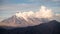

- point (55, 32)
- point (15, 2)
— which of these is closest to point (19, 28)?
point (15, 2)

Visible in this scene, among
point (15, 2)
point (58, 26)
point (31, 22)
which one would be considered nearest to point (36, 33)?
point (31, 22)

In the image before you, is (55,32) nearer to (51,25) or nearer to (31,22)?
(51,25)

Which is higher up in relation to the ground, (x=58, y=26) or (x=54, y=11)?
(x=54, y=11)

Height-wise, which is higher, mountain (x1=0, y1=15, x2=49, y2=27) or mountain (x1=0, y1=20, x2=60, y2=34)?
mountain (x1=0, y1=15, x2=49, y2=27)

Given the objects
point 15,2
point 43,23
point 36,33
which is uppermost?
point 15,2

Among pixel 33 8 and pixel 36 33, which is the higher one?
pixel 33 8

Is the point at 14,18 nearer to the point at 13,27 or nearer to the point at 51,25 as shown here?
the point at 13,27

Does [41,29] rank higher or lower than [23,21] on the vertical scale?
lower

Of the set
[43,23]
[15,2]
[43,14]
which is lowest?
[43,23]

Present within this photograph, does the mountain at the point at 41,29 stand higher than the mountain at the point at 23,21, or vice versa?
the mountain at the point at 23,21
